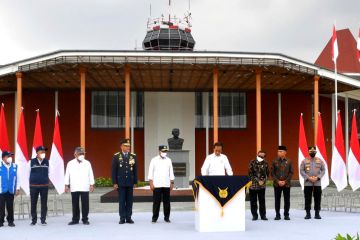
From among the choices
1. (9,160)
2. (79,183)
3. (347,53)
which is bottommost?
(79,183)

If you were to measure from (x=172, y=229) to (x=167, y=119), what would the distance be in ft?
61.2

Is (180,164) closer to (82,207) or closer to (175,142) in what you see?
(175,142)

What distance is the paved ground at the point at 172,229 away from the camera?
990cm

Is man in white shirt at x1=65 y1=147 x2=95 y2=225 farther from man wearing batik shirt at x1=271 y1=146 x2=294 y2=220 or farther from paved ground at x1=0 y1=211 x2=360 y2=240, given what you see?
man wearing batik shirt at x1=271 y1=146 x2=294 y2=220

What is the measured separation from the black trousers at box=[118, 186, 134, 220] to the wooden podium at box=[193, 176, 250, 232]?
1.76 m

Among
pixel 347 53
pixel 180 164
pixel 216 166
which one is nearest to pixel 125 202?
pixel 216 166

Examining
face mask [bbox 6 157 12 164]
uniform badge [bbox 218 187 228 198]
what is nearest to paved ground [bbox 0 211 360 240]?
uniform badge [bbox 218 187 228 198]

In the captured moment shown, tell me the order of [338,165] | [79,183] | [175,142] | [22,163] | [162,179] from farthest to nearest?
1. [175,142]
2. [338,165]
3. [22,163]
4. [162,179]
5. [79,183]

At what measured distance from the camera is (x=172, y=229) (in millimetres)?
10898

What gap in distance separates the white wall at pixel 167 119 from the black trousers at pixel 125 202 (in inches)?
674

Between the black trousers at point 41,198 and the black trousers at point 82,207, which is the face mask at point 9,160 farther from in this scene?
the black trousers at point 82,207

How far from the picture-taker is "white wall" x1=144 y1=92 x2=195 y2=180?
29.3m

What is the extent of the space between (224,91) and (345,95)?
6442 mm

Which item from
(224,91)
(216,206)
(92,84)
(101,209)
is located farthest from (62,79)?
(216,206)
